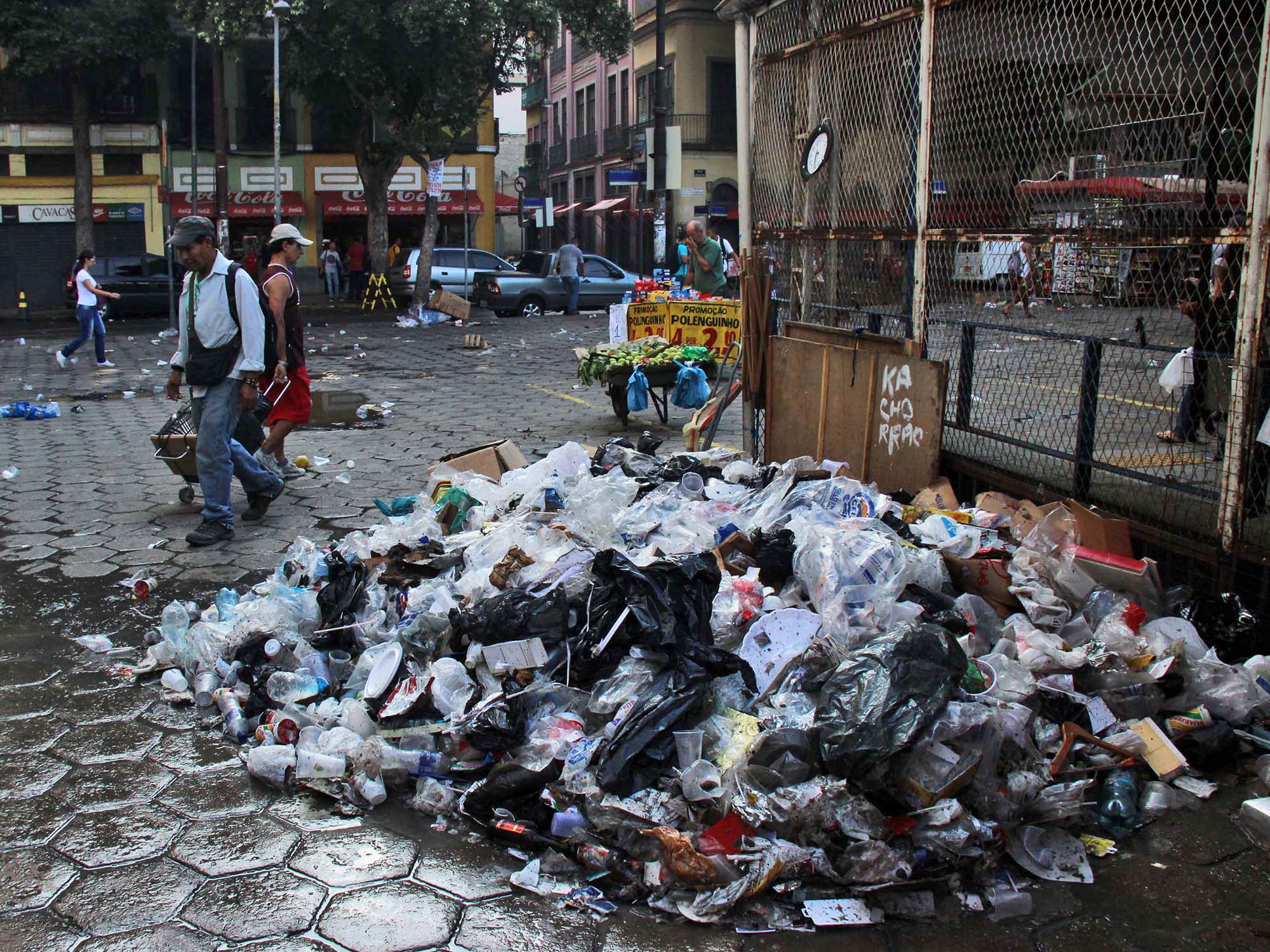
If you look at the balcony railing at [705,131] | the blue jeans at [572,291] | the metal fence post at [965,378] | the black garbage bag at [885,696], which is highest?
the balcony railing at [705,131]

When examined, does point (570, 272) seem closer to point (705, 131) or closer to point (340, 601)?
point (705, 131)

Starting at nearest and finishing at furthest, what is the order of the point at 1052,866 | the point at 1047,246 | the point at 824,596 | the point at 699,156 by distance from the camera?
1. the point at 1052,866
2. the point at 824,596
3. the point at 1047,246
4. the point at 699,156

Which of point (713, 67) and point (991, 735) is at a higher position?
point (713, 67)

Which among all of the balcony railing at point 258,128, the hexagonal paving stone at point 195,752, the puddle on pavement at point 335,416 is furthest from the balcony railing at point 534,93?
the hexagonal paving stone at point 195,752

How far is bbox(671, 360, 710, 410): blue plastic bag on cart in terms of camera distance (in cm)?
891

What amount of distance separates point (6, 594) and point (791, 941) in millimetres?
4233

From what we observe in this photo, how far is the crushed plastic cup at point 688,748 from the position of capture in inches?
129

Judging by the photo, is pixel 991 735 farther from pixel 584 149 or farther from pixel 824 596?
pixel 584 149

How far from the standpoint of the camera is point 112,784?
3.54m

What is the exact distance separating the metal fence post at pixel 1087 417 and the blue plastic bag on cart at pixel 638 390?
14.7ft

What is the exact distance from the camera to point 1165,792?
10.9 feet

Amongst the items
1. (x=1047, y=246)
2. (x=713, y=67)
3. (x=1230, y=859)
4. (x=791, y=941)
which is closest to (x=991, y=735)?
(x=1230, y=859)

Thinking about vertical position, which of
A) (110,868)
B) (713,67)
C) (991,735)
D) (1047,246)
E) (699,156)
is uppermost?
(713,67)

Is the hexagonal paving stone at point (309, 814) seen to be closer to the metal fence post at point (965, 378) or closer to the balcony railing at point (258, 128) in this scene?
the metal fence post at point (965, 378)
